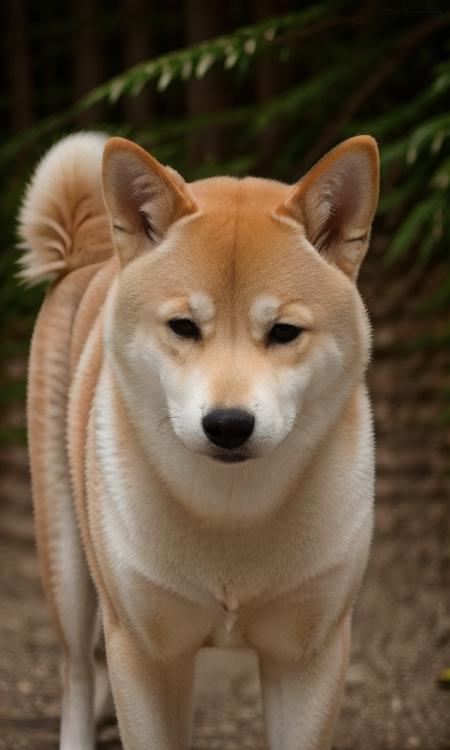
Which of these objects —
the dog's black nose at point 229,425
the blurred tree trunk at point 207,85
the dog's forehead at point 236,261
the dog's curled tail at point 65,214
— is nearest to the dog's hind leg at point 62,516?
the dog's curled tail at point 65,214

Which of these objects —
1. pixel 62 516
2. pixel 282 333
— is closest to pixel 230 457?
pixel 282 333

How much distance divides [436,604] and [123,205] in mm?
2702

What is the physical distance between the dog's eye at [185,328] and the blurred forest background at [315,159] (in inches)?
68.3

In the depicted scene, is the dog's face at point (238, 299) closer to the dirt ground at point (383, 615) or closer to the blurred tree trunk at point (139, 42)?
the dirt ground at point (383, 615)

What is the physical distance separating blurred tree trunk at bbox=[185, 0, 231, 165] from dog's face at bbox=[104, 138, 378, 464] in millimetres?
3611

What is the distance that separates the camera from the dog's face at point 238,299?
2.49 metres

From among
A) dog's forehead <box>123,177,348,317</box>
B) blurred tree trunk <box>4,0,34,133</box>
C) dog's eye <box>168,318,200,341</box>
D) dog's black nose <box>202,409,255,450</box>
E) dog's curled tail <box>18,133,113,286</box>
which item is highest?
dog's forehead <box>123,177,348,317</box>

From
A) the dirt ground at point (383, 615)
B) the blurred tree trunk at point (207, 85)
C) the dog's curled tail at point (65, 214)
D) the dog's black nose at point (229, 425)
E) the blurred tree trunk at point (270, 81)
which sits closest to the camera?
the dog's black nose at point (229, 425)

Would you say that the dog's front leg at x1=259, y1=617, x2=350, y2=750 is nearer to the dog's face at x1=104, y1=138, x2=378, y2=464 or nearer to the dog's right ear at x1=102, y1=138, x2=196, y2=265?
the dog's face at x1=104, y1=138, x2=378, y2=464

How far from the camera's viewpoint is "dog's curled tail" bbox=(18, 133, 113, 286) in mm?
3617

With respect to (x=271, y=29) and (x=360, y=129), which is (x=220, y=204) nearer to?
(x=271, y=29)

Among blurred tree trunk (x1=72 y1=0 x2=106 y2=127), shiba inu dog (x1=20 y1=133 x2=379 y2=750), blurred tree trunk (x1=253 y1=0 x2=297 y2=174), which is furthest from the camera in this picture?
blurred tree trunk (x1=72 y1=0 x2=106 y2=127)

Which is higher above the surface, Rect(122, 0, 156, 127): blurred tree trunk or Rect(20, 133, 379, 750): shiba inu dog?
Rect(20, 133, 379, 750): shiba inu dog

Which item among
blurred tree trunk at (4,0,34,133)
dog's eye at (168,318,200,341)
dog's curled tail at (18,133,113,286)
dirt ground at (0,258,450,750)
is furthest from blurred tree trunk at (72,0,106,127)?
dog's eye at (168,318,200,341)
